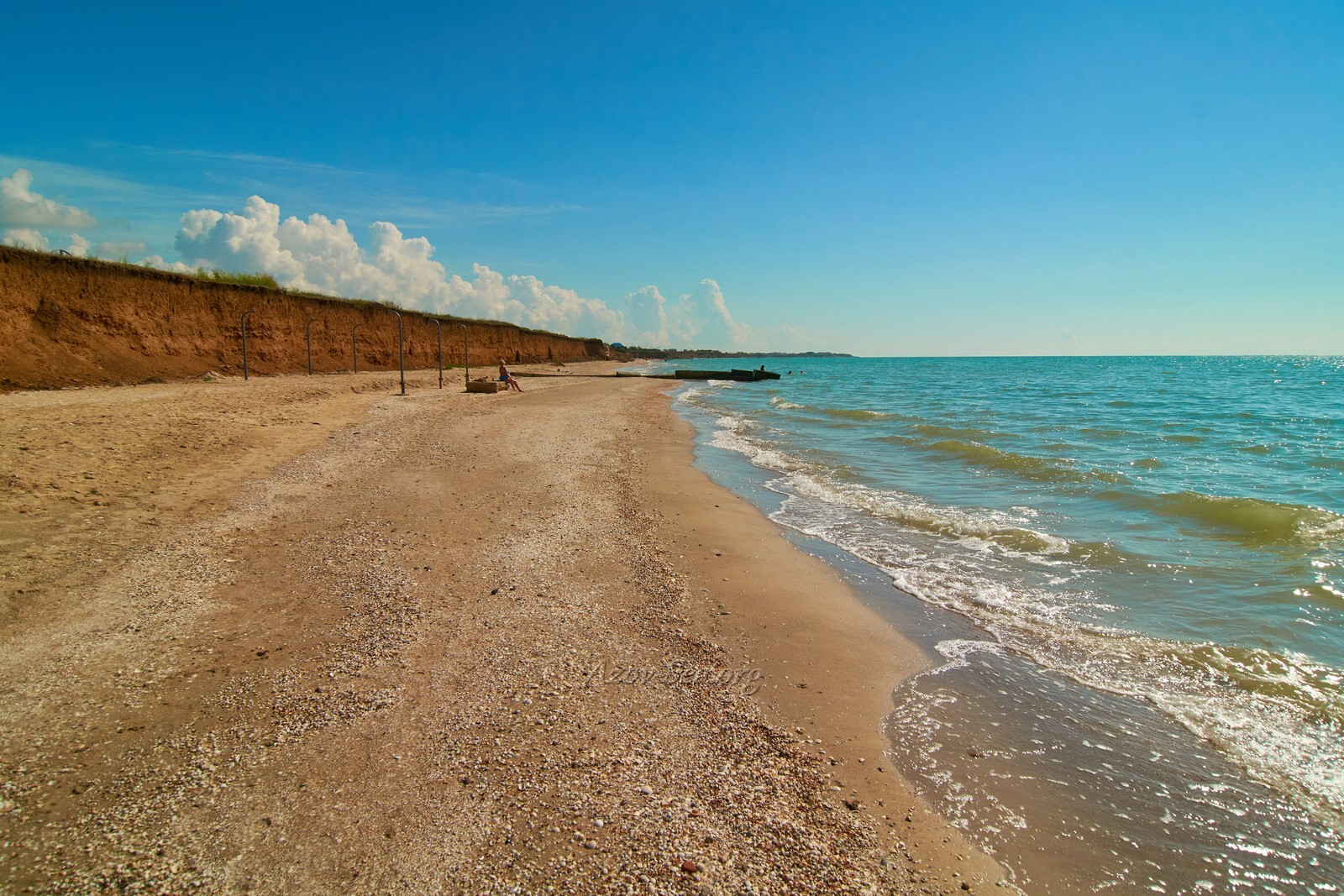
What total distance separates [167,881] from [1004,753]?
4.06 meters

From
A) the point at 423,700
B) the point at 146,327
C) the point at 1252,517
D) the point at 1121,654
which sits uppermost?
the point at 146,327

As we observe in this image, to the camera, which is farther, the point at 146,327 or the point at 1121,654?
the point at 146,327

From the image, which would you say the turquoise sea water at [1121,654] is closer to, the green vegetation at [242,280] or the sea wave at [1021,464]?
the sea wave at [1021,464]

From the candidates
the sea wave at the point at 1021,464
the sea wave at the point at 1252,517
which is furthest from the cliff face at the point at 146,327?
the sea wave at the point at 1252,517

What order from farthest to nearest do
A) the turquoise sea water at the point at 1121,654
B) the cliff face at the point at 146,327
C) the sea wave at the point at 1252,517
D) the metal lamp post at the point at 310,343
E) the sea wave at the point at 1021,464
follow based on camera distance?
the metal lamp post at the point at 310,343 < the cliff face at the point at 146,327 < the sea wave at the point at 1021,464 < the sea wave at the point at 1252,517 < the turquoise sea water at the point at 1121,654

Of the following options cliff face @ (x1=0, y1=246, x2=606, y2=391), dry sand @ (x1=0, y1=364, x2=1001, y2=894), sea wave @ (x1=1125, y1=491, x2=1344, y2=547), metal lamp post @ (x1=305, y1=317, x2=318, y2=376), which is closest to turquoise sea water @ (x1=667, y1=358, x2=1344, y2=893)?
sea wave @ (x1=1125, y1=491, x2=1344, y2=547)

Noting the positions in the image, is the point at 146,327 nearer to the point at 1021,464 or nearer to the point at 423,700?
the point at 423,700

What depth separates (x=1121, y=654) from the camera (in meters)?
4.99

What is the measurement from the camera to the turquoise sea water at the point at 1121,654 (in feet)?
10.3

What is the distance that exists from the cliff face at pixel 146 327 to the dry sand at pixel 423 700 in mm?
11803

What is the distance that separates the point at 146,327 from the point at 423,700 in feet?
75.6

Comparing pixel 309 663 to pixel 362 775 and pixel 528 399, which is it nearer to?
pixel 362 775

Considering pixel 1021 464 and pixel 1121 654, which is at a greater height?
pixel 1021 464

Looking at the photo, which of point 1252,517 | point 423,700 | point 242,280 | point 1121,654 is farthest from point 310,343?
point 1252,517
